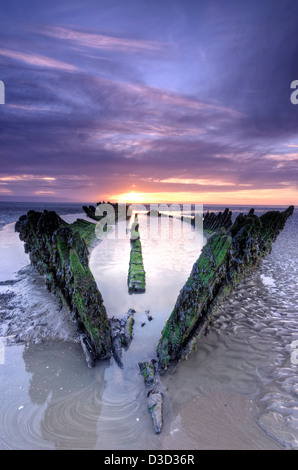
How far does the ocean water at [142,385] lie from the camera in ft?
9.25

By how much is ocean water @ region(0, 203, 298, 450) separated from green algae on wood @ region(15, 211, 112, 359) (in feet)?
1.80

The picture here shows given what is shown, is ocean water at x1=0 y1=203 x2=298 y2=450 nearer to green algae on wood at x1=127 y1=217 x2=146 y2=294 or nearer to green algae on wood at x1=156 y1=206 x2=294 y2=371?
green algae on wood at x1=156 y1=206 x2=294 y2=371

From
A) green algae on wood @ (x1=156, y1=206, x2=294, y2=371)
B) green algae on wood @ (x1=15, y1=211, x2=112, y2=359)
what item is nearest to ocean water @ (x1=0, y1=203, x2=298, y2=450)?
green algae on wood @ (x1=156, y1=206, x2=294, y2=371)

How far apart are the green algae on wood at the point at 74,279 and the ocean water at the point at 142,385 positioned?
21.6 inches

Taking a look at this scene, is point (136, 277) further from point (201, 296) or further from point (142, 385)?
point (142, 385)

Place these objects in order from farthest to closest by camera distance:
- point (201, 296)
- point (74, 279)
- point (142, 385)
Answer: point (74, 279) → point (201, 296) → point (142, 385)

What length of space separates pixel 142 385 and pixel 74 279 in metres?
2.05

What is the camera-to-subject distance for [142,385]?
11.7 ft

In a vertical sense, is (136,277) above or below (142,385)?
above

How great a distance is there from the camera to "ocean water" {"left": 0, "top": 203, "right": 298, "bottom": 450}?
2.82 meters

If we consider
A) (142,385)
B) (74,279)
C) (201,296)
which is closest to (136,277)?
(74,279)

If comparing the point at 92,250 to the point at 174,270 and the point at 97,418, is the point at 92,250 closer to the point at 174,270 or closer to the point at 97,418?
the point at 174,270

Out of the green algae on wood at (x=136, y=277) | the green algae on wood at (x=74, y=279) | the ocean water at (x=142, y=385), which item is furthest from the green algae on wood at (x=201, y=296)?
the green algae on wood at (x=136, y=277)
